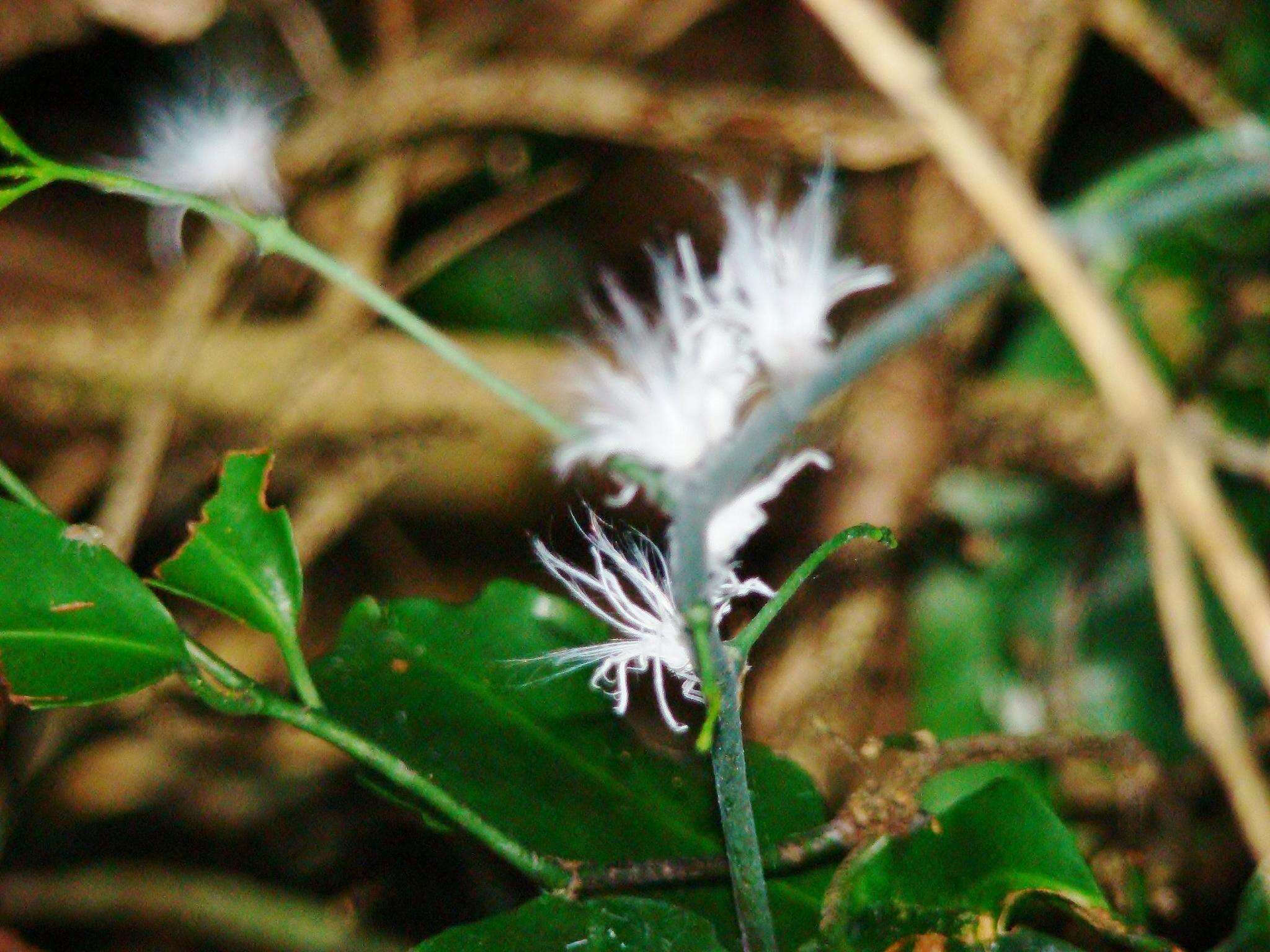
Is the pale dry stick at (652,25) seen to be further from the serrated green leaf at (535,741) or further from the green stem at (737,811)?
the green stem at (737,811)

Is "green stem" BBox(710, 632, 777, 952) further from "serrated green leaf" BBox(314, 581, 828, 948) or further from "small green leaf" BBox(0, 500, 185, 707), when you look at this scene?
"small green leaf" BBox(0, 500, 185, 707)

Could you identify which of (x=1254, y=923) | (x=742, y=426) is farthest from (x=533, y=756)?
(x=1254, y=923)

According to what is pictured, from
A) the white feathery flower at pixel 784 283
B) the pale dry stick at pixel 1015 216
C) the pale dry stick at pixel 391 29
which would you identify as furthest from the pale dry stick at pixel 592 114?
the pale dry stick at pixel 1015 216

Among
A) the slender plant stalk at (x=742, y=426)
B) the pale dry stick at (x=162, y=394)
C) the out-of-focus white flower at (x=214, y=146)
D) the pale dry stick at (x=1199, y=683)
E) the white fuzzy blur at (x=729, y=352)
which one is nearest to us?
the slender plant stalk at (x=742, y=426)

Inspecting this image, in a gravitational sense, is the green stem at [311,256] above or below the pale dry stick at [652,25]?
below

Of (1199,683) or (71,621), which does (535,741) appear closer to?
(71,621)
